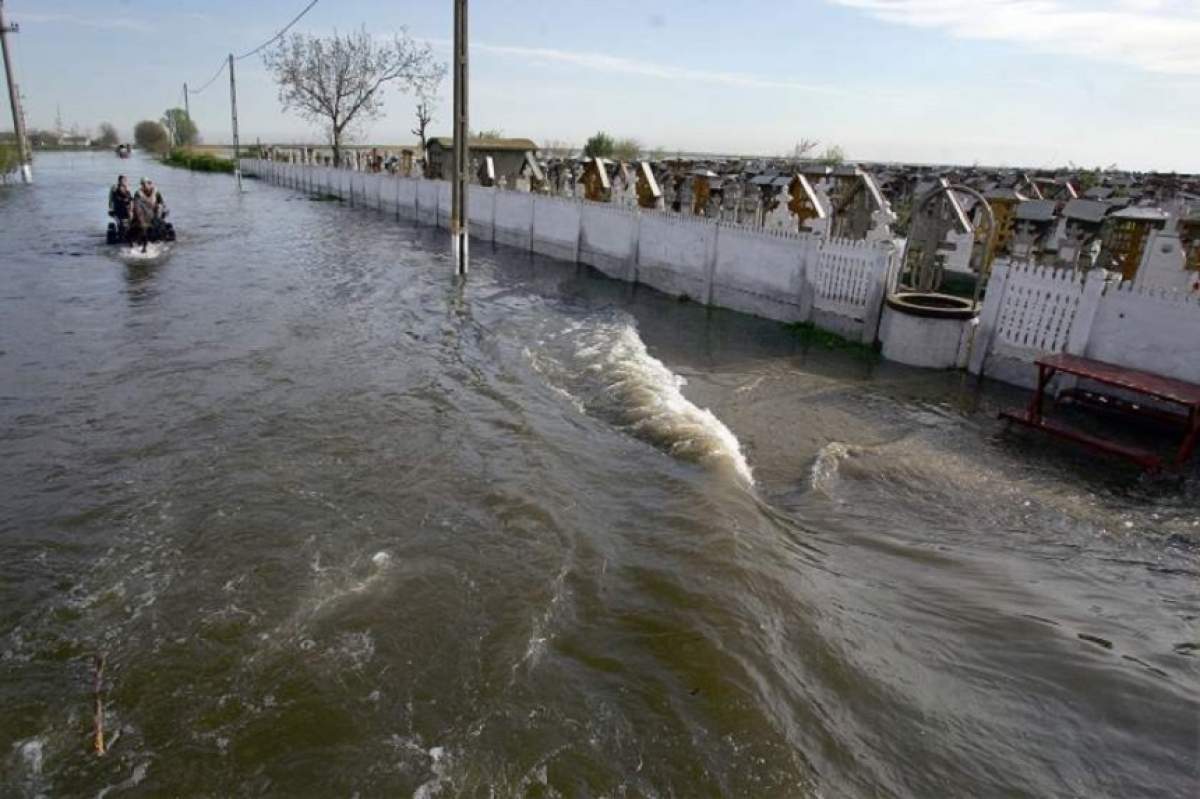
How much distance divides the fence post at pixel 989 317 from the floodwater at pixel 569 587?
0.74 m

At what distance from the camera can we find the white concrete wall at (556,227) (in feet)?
68.3

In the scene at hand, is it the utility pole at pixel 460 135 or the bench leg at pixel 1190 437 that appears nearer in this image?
the bench leg at pixel 1190 437

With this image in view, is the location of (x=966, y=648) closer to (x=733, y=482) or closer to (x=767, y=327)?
(x=733, y=482)

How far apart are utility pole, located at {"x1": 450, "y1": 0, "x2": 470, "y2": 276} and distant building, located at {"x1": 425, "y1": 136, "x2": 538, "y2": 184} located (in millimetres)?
21030

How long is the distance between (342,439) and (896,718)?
610 centimetres

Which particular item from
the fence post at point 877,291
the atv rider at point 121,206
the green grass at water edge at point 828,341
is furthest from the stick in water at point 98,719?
the atv rider at point 121,206

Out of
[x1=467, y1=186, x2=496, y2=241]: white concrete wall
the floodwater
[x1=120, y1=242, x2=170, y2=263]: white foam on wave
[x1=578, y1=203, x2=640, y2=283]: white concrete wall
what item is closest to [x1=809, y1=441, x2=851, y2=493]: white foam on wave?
the floodwater

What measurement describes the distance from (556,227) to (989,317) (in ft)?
44.9

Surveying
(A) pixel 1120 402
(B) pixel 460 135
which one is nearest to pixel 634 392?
(A) pixel 1120 402

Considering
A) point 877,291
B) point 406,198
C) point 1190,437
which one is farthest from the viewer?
point 406,198

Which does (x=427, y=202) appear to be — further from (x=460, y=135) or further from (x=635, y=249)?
(x=635, y=249)

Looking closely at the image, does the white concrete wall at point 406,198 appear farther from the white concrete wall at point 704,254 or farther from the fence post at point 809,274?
the fence post at point 809,274

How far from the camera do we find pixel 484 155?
39594mm

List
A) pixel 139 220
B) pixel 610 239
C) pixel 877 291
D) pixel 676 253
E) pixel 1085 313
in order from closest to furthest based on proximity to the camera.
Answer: pixel 1085 313 → pixel 877 291 → pixel 676 253 → pixel 610 239 → pixel 139 220
